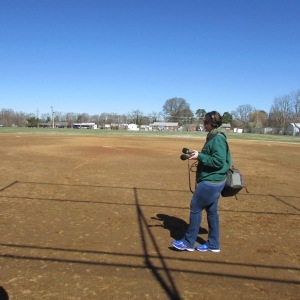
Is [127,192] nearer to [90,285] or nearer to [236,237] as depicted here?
[236,237]

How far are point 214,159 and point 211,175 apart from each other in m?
0.26

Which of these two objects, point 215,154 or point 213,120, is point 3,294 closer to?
point 215,154

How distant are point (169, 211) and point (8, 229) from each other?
10.2 ft

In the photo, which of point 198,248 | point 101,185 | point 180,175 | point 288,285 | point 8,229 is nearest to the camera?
point 288,285

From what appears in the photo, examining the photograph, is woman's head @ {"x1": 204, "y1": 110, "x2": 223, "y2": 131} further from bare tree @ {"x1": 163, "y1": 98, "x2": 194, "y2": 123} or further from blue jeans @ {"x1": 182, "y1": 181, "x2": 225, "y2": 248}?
bare tree @ {"x1": 163, "y1": 98, "x2": 194, "y2": 123}

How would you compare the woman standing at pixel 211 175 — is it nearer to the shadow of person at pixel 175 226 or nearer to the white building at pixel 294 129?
the shadow of person at pixel 175 226

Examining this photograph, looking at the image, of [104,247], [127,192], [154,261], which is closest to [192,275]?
[154,261]

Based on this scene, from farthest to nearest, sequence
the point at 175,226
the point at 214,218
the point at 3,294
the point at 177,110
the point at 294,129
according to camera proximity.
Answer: the point at 177,110 < the point at 294,129 < the point at 175,226 < the point at 214,218 < the point at 3,294

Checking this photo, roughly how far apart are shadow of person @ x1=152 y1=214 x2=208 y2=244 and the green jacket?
130 centimetres

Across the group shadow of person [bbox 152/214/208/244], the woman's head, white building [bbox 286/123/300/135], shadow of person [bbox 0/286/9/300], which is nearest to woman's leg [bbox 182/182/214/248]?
shadow of person [bbox 152/214/208/244]

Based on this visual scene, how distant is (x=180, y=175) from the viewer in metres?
10.6

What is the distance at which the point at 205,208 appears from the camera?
12.6ft

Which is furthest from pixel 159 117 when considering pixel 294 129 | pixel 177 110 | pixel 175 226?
pixel 175 226

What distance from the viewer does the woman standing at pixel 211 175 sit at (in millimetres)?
3543
